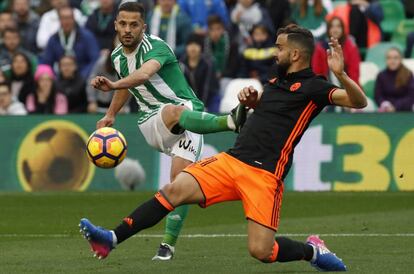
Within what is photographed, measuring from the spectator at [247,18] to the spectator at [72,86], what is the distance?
308cm

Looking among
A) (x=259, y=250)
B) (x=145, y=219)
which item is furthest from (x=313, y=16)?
(x=259, y=250)

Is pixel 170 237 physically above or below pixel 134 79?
below

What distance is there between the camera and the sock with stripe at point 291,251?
9.70 metres

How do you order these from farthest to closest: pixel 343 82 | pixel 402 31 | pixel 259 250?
pixel 402 31
pixel 259 250
pixel 343 82

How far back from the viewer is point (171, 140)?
37.7 ft

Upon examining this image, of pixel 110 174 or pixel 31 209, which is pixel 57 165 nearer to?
pixel 110 174

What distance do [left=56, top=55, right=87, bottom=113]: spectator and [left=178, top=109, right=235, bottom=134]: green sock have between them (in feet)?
34.6

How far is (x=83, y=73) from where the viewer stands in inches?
840

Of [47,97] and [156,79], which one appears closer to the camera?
Answer: [156,79]

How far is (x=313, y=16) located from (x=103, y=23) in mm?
3884

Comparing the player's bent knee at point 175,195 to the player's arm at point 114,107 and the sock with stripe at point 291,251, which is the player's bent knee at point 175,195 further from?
the player's arm at point 114,107

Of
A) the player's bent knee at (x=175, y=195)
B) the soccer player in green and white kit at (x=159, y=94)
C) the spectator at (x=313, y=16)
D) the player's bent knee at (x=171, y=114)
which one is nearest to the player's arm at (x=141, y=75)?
the soccer player in green and white kit at (x=159, y=94)

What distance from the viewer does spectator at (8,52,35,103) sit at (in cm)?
2098

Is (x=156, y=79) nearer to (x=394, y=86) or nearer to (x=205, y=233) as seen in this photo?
(x=205, y=233)
